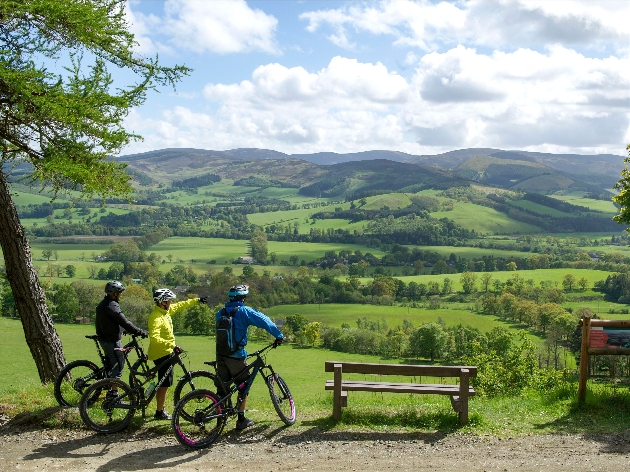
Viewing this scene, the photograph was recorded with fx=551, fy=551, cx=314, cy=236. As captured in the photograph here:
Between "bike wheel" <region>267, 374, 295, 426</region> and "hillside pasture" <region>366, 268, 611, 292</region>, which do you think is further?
"hillside pasture" <region>366, 268, 611, 292</region>

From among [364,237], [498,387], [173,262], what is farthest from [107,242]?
[498,387]

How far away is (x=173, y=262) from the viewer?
146875 mm

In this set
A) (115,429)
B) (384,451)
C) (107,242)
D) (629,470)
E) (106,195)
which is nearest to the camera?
(629,470)

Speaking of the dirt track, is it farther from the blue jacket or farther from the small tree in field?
the small tree in field

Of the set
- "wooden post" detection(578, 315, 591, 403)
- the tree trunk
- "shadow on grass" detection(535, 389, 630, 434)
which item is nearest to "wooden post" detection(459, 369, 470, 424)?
"shadow on grass" detection(535, 389, 630, 434)

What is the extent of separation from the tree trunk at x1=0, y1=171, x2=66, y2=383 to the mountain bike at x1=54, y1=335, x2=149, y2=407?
115 cm

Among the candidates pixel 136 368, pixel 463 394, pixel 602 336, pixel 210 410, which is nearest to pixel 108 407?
pixel 136 368

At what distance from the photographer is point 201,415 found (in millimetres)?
9273

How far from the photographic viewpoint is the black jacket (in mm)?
10039

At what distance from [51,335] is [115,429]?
3235 millimetres

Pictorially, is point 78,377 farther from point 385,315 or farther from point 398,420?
point 385,315

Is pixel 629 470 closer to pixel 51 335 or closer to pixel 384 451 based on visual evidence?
pixel 384 451

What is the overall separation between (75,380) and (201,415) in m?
2.98

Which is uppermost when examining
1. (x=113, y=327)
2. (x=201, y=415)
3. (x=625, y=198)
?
(x=625, y=198)
